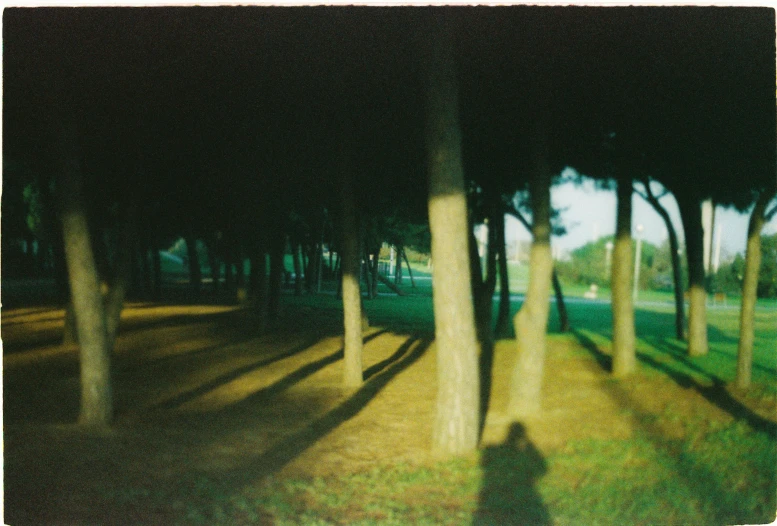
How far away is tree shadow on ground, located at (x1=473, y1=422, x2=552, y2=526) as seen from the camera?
4844 millimetres

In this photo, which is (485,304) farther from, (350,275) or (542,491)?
(542,491)

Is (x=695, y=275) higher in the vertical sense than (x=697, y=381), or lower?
higher

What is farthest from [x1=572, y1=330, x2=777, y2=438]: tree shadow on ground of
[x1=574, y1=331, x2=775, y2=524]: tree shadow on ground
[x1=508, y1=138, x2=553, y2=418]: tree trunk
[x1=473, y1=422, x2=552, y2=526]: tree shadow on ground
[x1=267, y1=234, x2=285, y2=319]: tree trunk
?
[x1=267, y1=234, x2=285, y2=319]: tree trunk

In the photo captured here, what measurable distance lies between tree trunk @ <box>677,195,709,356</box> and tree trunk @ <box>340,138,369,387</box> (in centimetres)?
713

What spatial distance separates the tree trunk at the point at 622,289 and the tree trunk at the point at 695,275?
2831 millimetres

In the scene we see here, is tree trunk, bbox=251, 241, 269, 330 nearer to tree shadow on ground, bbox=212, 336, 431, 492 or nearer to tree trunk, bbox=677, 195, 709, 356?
tree shadow on ground, bbox=212, 336, 431, 492

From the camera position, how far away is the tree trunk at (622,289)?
1034cm

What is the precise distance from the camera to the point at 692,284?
12945 millimetres

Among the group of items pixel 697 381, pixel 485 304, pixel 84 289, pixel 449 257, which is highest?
pixel 449 257

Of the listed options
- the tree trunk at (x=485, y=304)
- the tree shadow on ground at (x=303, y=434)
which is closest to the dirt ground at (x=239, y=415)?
the tree shadow on ground at (x=303, y=434)

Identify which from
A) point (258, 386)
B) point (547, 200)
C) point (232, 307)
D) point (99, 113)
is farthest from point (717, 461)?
point (232, 307)

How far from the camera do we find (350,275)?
9750 mm

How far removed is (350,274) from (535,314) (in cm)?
327

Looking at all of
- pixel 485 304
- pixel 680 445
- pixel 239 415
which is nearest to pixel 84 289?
pixel 239 415
